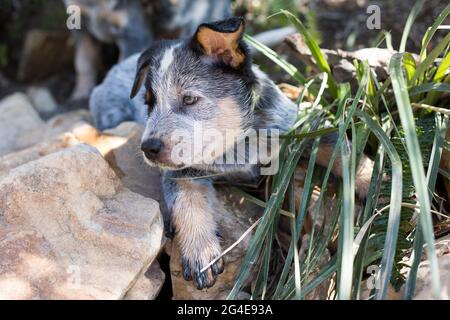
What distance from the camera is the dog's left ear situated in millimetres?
3576

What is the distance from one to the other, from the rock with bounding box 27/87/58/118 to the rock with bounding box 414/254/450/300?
5037 millimetres

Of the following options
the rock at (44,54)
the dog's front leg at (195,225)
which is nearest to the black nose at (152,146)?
the dog's front leg at (195,225)

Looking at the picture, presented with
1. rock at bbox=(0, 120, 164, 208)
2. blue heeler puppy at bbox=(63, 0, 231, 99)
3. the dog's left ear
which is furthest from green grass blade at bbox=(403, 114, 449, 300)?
blue heeler puppy at bbox=(63, 0, 231, 99)

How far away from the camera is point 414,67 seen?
13.6 ft

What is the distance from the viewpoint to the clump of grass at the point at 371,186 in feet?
9.69

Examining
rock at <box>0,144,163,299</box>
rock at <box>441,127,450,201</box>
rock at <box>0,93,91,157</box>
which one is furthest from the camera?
rock at <box>0,93,91,157</box>

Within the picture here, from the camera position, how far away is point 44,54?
788cm

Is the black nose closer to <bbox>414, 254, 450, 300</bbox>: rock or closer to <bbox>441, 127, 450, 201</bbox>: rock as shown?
<bbox>414, 254, 450, 300</bbox>: rock

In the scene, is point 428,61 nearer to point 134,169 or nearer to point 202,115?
point 202,115

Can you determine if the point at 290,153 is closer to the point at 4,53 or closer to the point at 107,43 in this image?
the point at 107,43

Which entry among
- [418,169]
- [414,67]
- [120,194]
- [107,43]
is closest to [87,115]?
[107,43]

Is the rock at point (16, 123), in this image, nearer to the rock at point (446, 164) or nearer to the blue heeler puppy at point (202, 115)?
the blue heeler puppy at point (202, 115)

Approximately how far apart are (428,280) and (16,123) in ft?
13.5

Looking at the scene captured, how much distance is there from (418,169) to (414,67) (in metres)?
1.55
